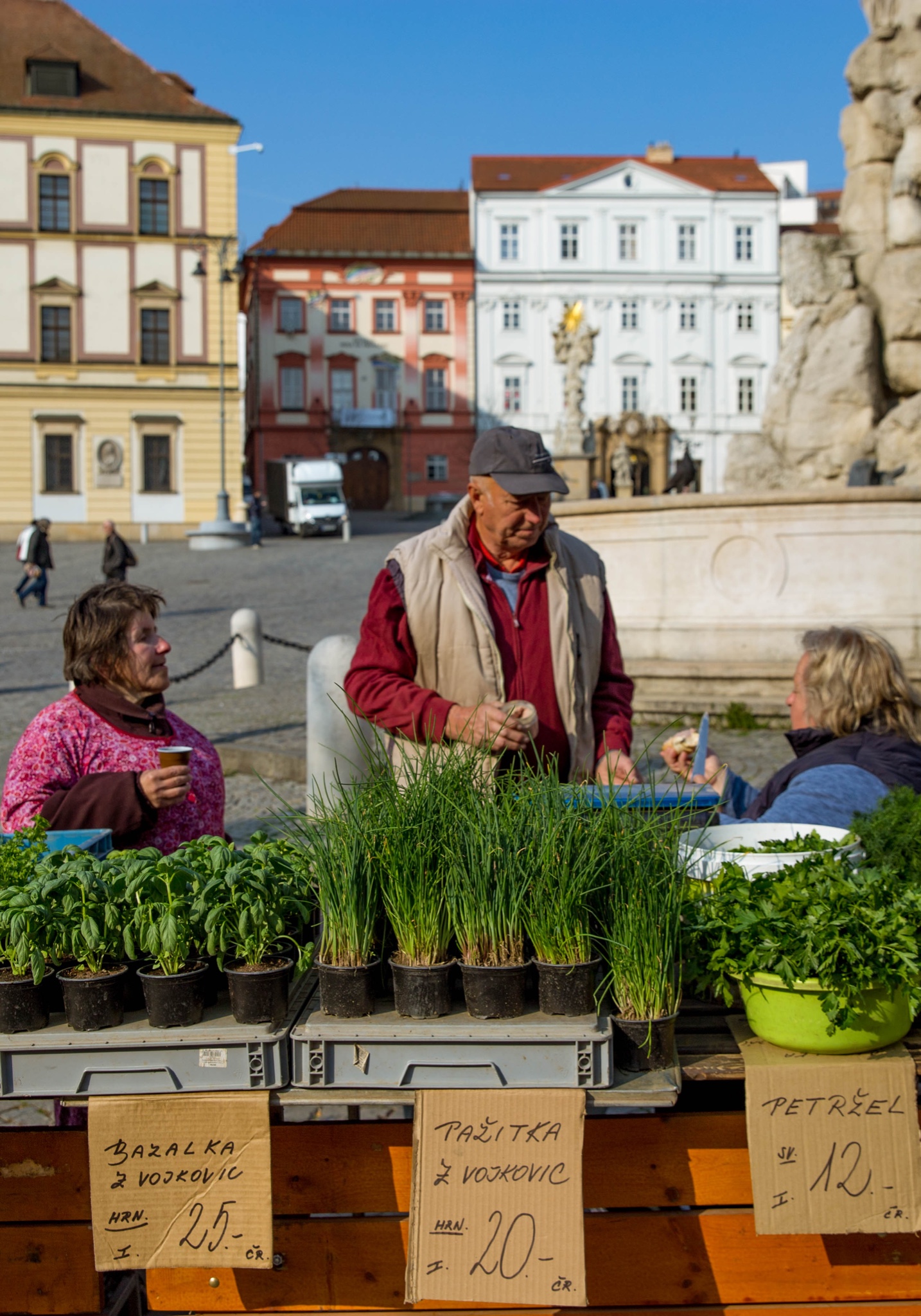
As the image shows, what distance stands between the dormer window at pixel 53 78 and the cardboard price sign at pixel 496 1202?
152 feet

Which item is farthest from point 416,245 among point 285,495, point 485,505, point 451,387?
point 485,505

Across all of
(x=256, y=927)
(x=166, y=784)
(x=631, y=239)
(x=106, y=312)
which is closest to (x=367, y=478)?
(x=631, y=239)

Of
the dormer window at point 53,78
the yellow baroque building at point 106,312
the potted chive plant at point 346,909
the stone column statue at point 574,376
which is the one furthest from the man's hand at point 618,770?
the dormer window at point 53,78

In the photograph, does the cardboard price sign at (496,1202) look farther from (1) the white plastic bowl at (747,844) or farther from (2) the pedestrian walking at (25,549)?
(2) the pedestrian walking at (25,549)

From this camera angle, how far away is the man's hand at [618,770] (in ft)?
8.95

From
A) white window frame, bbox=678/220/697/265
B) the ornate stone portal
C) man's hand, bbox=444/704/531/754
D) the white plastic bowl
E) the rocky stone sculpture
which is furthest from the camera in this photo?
white window frame, bbox=678/220/697/265

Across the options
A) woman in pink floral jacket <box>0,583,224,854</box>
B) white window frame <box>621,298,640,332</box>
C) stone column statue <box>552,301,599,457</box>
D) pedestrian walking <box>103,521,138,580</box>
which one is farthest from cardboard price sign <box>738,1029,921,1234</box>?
white window frame <box>621,298,640,332</box>

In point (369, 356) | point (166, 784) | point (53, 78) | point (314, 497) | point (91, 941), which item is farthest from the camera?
point (369, 356)

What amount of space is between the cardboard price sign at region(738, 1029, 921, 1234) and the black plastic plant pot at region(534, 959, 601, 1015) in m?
0.27

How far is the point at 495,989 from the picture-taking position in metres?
2.07

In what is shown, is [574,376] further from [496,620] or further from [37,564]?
[496,620]

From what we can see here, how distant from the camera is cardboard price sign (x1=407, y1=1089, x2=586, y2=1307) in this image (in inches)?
79.0

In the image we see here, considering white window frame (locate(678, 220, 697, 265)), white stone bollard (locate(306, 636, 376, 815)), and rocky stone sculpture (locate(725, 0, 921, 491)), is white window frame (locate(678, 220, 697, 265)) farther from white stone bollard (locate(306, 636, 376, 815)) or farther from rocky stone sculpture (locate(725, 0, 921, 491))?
white stone bollard (locate(306, 636, 376, 815))

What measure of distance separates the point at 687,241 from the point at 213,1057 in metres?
63.4
